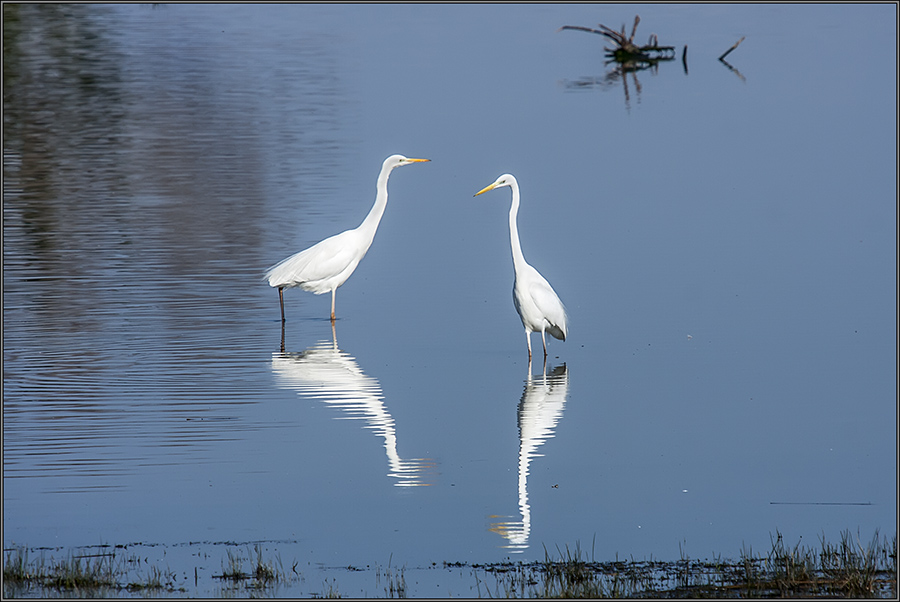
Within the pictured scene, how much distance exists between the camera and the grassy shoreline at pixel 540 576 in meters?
5.41

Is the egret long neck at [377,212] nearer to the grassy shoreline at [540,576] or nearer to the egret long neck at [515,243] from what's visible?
the egret long neck at [515,243]

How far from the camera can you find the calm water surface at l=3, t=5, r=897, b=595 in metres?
6.84

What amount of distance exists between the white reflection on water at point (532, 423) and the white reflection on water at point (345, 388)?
651 mm

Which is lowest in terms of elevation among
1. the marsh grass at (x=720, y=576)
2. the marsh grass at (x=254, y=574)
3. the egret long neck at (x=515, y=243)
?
the marsh grass at (x=254, y=574)

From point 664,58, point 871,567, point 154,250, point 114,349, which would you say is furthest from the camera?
point 664,58

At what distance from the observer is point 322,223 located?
1551 centimetres

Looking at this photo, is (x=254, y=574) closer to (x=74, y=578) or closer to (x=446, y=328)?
(x=74, y=578)

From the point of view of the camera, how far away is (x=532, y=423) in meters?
8.41

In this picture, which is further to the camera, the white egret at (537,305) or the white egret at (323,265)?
the white egret at (323,265)

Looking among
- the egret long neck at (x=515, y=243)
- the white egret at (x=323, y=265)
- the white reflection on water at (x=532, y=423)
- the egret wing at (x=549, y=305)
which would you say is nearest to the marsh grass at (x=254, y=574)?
the white reflection on water at (x=532, y=423)

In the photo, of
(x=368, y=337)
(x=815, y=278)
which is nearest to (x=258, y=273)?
(x=368, y=337)

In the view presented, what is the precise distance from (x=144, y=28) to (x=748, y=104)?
1047 inches

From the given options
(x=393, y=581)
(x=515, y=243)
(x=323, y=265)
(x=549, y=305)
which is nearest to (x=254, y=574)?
(x=393, y=581)

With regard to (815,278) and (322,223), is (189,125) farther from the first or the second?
(815,278)
